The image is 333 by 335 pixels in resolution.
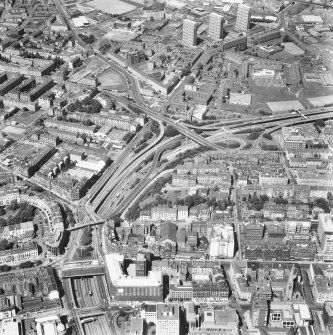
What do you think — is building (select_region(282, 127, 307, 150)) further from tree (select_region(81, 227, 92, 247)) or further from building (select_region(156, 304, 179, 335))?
building (select_region(156, 304, 179, 335))

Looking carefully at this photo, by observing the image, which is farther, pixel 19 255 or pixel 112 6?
pixel 112 6

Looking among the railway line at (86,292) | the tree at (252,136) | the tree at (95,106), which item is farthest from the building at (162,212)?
the tree at (95,106)

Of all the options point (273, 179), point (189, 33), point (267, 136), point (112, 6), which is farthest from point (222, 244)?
point (112, 6)

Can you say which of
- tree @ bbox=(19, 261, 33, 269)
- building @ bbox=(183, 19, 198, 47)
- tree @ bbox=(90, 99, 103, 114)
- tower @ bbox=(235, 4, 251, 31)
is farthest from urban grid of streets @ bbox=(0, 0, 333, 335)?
tower @ bbox=(235, 4, 251, 31)

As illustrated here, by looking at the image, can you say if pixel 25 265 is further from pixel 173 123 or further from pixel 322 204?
pixel 173 123

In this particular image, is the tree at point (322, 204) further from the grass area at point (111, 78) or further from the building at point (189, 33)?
the building at point (189, 33)

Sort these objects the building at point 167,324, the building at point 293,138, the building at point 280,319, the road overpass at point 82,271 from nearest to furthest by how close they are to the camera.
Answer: the building at point 167,324, the building at point 280,319, the road overpass at point 82,271, the building at point 293,138
